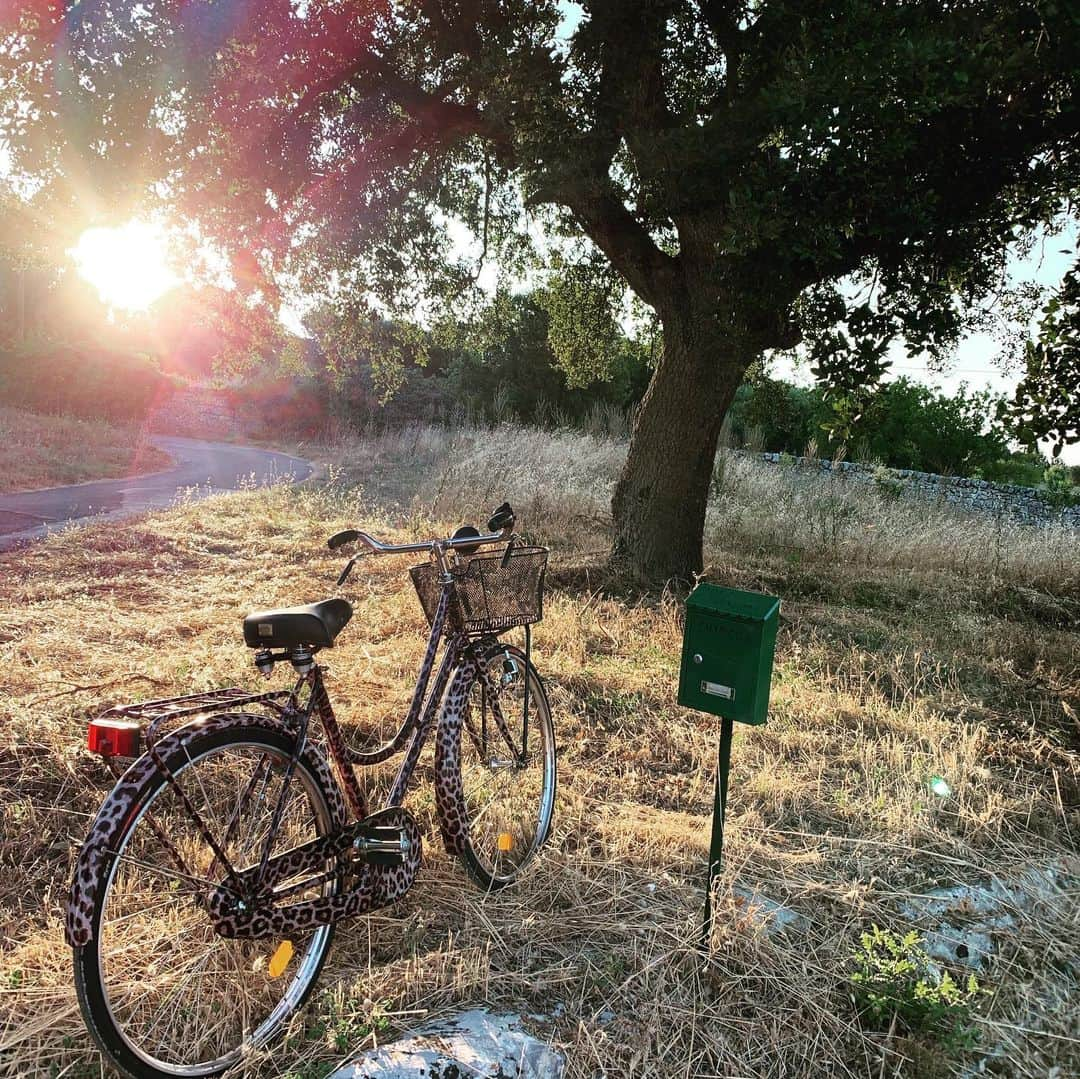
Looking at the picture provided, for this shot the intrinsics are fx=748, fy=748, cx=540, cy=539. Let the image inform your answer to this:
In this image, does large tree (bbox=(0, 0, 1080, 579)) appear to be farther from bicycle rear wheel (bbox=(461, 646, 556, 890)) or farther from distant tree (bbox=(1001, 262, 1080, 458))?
bicycle rear wheel (bbox=(461, 646, 556, 890))

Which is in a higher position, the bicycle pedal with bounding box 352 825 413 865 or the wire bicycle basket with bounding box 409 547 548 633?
the wire bicycle basket with bounding box 409 547 548 633

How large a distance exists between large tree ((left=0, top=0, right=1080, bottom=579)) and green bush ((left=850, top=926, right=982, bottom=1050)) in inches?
144

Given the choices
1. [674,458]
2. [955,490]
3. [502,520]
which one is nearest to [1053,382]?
[674,458]

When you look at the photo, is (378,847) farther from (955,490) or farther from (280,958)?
(955,490)

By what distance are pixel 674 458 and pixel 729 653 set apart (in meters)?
5.10

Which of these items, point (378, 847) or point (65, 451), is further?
point (65, 451)

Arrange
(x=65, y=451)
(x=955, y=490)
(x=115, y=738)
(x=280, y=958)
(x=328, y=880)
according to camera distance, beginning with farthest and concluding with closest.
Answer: (x=65, y=451) < (x=955, y=490) < (x=328, y=880) < (x=280, y=958) < (x=115, y=738)

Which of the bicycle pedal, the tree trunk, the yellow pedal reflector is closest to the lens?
the yellow pedal reflector

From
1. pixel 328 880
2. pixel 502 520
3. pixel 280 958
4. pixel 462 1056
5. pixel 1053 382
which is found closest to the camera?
pixel 462 1056

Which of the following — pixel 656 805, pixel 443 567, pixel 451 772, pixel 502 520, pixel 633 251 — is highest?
pixel 633 251

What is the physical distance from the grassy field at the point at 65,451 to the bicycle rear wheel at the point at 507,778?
11.0 metres

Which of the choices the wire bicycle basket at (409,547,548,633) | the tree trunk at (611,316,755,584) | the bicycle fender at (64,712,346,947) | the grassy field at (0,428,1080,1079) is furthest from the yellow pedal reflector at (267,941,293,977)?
the tree trunk at (611,316,755,584)

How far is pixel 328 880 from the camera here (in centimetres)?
222

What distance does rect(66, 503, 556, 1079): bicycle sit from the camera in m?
1.79
